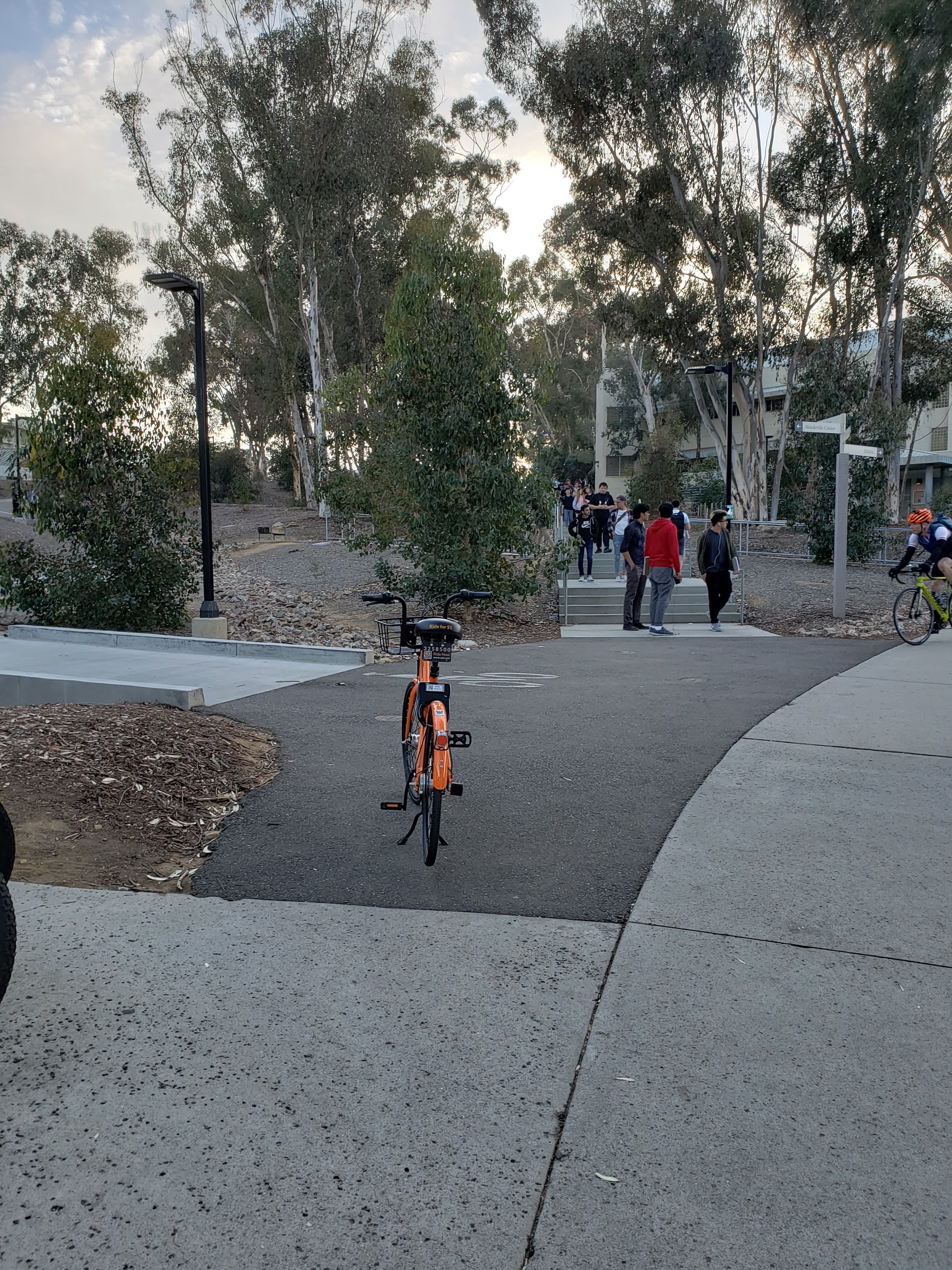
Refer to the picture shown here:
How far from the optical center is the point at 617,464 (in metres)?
64.8

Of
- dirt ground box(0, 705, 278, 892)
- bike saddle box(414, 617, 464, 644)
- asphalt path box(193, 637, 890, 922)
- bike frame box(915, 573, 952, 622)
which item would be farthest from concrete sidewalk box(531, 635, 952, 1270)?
bike frame box(915, 573, 952, 622)

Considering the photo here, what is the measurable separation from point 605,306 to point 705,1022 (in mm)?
33674

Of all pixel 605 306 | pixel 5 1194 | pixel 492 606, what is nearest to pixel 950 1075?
pixel 5 1194

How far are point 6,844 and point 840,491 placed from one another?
1424 centimetres

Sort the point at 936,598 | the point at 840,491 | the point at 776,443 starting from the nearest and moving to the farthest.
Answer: the point at 936,598 → the point at 840,491 → the point at 776,443

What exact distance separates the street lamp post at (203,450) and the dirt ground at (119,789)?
256 inches

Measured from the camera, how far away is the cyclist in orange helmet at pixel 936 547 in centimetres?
1218

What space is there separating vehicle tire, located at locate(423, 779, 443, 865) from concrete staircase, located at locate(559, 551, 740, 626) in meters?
12.5

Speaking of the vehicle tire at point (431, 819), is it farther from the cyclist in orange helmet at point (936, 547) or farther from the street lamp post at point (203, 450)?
the street lamp post at point (203, 450)

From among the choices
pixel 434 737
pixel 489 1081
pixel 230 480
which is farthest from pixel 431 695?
pixel 230 480

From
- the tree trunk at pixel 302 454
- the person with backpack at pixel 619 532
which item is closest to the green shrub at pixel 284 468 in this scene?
the tree trunk at pixel 302 454

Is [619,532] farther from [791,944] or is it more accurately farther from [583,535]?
[791,944]

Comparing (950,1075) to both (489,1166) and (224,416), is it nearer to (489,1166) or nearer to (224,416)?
(489,1166)

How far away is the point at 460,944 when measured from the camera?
12.3ft
